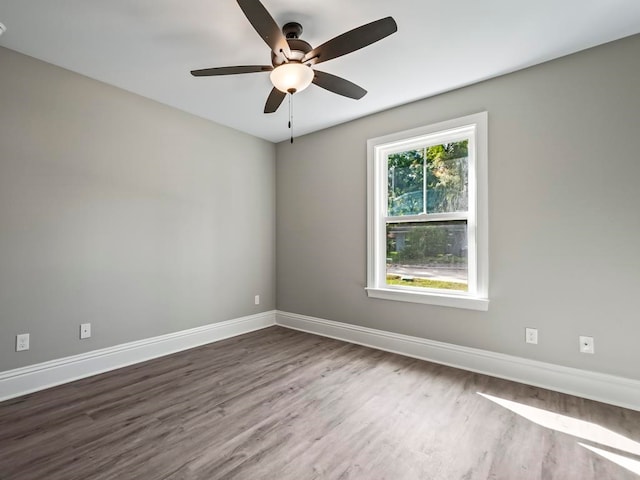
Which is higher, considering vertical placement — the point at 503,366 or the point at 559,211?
the point at 559,211

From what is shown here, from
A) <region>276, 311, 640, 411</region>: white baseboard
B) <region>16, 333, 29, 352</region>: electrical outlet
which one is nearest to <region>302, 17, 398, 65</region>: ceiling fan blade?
<region>276, 311, 640, 411</region>: white baseboard

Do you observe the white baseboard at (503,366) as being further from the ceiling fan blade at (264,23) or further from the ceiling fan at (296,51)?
the ceiling fan blade at (264,23)

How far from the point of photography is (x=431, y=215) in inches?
126

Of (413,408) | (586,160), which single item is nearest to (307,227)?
(413,408)

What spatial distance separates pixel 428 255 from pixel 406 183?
32.3 inches

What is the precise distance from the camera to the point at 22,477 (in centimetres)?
156

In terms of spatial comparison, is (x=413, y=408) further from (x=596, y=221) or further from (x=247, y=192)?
(x=247, y=192)

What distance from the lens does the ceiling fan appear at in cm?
162

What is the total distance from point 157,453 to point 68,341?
157 centimetres

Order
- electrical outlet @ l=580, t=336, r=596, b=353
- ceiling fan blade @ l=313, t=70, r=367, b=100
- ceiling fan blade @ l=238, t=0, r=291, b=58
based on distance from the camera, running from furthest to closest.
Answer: electrical outlet @ l=580, t=336, r=596, b=353 < ceiling fan blade @ l=313, t=70, r=367, b=100 < ceiling fan blade @ l=238, t=0, r=291, b=58

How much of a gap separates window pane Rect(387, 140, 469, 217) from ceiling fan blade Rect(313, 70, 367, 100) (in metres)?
1.24

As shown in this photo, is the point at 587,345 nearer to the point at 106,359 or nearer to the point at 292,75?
the point at 292,75

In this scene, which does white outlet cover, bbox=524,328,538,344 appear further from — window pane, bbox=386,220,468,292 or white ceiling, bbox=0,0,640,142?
white ceiling, bbox=0,0,640,142

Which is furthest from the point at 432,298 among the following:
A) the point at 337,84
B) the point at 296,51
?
the point at 296,51
